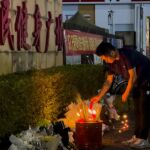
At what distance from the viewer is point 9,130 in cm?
832

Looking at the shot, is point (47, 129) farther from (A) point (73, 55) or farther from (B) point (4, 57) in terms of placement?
(A) point (73, 55)

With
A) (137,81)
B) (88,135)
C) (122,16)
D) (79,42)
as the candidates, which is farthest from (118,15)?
(88,135)

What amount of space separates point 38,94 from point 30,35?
81.8 inches

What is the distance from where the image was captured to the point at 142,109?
31.0ft

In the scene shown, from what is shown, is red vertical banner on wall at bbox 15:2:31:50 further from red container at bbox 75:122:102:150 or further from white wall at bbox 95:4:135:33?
white wall at bbox 95:4:135:33

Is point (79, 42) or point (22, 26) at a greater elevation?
point (22, 26)

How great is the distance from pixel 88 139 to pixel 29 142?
A: 138cm

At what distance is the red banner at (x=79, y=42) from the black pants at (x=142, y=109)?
5688mm

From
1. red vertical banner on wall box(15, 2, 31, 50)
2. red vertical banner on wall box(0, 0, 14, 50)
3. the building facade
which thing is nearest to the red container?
red vertical banner on wall box(0, 0, 14, 50)

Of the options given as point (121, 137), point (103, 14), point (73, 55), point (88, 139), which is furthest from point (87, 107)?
point (103, 14)

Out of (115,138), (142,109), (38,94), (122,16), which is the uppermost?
(122,16)

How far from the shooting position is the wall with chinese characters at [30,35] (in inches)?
400

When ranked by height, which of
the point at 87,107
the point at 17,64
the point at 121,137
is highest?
the point at 17,64

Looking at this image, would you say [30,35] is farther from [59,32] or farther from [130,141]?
[130,141]
